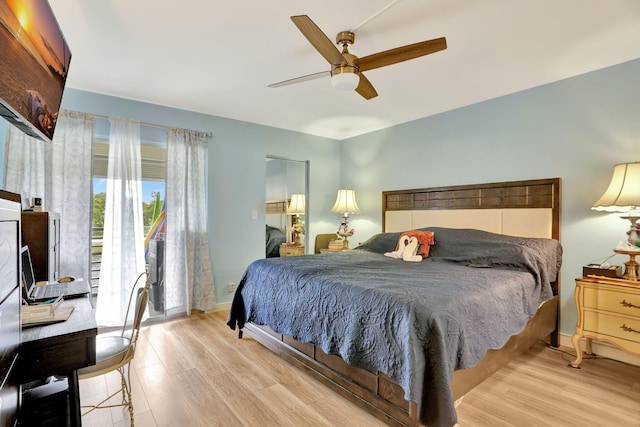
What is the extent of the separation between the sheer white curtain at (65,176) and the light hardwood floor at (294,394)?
1225 mm

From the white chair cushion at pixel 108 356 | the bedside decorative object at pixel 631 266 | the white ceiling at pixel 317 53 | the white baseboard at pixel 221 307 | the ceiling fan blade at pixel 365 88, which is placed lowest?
the white baseboard at pixel 221 307

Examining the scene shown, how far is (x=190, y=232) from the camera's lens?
3.67 meters

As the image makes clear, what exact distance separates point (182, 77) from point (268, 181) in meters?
1.97

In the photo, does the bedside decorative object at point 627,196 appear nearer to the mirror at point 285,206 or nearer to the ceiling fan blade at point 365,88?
the ceiling fan blade at point 365,88

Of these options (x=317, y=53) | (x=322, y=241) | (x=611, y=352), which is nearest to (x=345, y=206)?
(x=322, y=241)

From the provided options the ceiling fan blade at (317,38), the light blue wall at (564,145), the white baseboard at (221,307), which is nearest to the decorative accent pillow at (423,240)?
the light blue wall at (564,145)

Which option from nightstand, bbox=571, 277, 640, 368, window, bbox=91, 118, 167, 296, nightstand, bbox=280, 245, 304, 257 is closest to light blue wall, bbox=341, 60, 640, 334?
nightstand, bbox=571, 277, 640, 368

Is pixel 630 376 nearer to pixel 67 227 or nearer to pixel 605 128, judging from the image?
pixel 605 128

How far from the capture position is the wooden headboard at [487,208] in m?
2.95

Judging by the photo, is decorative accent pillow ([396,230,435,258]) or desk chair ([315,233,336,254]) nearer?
decorative accent pillow ([396,230,435,258])

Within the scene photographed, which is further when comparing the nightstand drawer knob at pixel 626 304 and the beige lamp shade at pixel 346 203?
the beige lamp shade at pixel 346 203

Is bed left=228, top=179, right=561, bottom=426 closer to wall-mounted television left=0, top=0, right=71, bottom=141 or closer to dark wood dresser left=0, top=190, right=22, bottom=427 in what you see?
dark wood dresser left=0, top=190, right=22, bottom=427

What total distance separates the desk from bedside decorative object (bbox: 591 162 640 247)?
330 cm

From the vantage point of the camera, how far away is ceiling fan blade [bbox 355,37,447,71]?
1798mm
